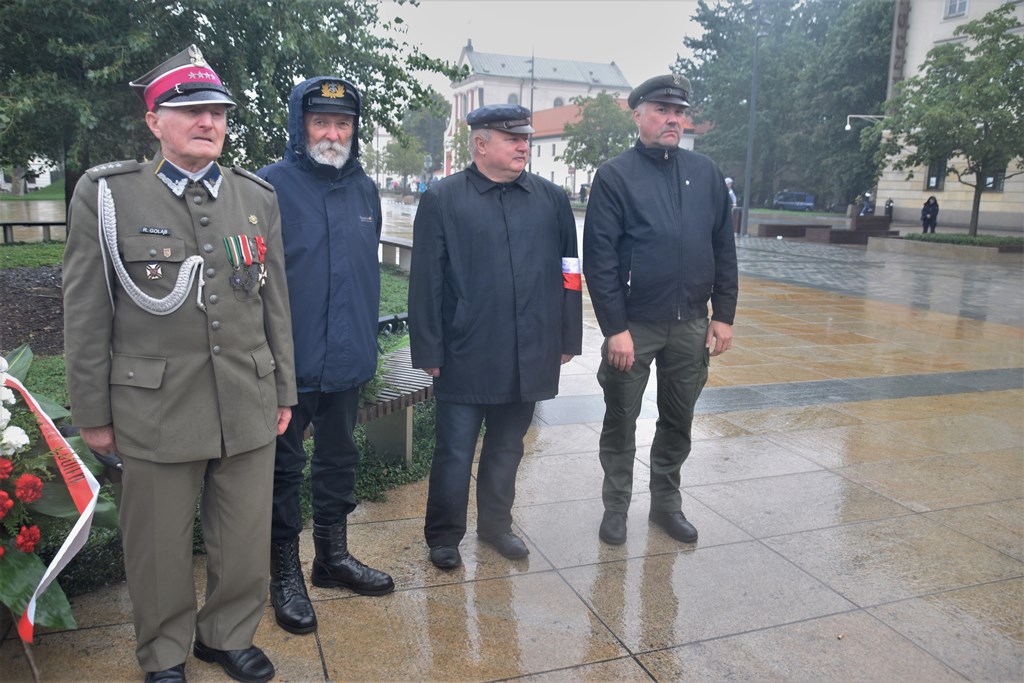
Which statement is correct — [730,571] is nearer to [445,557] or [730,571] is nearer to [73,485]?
[445,557]

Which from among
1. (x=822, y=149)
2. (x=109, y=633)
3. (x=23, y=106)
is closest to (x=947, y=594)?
(x=109, y=633)

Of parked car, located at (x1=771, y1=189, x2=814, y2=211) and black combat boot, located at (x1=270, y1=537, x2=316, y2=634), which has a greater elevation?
parked car, located at (x1=771, y1=189, x2=814, y2=211)

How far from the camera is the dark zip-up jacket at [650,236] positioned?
4.02 m

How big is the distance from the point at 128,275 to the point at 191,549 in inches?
35.8

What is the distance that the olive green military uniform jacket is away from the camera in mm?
2590

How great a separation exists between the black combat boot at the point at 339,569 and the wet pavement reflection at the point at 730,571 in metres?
0.05

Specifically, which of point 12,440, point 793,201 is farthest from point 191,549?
point 793,201

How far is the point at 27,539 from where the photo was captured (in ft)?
9.43

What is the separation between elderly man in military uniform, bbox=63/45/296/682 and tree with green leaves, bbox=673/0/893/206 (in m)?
41.5

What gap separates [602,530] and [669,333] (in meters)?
1.01

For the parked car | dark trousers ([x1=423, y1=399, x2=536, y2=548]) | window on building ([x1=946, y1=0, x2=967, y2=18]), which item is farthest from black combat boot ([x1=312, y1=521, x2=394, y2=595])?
the parked car

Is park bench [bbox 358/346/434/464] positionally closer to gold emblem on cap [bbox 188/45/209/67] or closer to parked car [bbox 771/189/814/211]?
gold emblem on cap [bbox 188/45/209/67]

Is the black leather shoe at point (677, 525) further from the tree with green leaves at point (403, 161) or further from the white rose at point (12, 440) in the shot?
the tree with green leaves at point (403, 161)

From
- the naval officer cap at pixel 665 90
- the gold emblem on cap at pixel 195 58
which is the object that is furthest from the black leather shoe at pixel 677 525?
the gold emblem on cap at pixel 195 58
